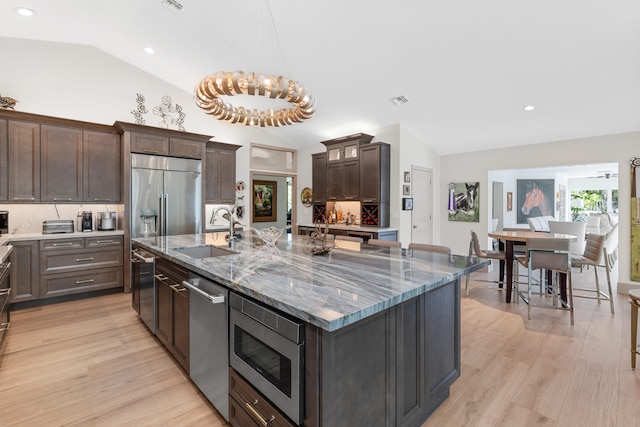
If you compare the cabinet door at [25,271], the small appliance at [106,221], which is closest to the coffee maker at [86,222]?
the small appliance at [106,221]

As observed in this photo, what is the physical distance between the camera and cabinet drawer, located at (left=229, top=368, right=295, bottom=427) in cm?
142

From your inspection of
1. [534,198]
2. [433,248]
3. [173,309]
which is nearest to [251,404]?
[173,309]

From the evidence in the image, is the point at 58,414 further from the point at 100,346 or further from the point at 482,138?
the point at 482,138

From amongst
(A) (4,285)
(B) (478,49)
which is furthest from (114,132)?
(B) (478,49)

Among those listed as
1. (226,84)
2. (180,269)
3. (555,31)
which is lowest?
(180,269)

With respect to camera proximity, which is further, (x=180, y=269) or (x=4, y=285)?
(x=4, y=285)

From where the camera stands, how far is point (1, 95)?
4.33 meters

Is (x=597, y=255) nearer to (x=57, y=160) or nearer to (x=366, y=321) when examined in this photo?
(x=366, y=321)

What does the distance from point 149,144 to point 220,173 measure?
1.40 metres

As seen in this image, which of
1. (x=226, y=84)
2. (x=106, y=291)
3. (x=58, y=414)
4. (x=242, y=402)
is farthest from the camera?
(x=106, y=291)

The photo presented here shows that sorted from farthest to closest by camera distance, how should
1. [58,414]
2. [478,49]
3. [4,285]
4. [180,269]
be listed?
[478,49]
[4,285]
[180,269]
[58,414]

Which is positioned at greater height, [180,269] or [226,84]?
[226,84]

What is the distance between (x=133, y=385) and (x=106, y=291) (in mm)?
3001

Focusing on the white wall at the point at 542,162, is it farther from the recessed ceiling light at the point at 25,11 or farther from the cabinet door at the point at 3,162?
the cabinet door at the point at 3,162
